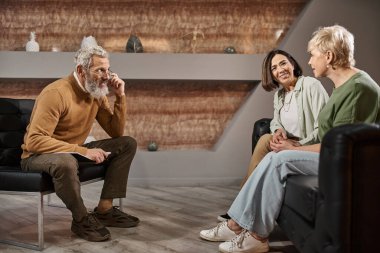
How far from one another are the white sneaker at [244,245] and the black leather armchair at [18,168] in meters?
0.91

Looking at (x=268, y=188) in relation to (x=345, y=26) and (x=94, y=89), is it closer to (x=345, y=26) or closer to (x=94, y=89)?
Answer: (x=94, y=89)

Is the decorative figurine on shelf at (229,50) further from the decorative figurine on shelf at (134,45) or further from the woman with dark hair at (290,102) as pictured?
the woman with dark hair at (290,102)

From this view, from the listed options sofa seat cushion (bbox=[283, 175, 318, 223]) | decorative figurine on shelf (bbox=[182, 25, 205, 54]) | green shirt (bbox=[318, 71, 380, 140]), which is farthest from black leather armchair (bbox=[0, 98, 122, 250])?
decorative figurine on shelf (bbox=[182, 25, 205, 54])

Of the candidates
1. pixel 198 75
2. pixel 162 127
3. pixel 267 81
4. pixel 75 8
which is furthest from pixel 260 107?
pixel 75 8

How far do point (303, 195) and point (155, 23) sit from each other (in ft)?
10.9

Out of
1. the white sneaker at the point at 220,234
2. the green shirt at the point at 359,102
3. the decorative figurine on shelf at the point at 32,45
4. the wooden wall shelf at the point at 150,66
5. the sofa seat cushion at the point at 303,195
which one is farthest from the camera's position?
the decorative figurine on shelf at the point at 32,45

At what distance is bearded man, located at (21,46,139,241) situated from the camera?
2.47m

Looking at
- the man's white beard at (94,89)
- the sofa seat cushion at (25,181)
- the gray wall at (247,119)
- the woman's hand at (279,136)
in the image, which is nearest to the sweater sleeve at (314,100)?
the woman's hand at (279,136)

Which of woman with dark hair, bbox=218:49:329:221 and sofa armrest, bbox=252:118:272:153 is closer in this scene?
woman with dark hair, bbox=218:49:329:221

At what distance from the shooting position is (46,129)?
254 centimetres

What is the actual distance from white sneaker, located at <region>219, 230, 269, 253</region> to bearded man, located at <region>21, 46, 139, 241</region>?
696 millimetres

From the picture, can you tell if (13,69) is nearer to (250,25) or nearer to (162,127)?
(162,127)

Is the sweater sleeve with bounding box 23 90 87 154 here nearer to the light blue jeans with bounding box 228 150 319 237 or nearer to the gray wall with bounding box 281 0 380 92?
the light blue jeans with bounding box 228 150 319 237

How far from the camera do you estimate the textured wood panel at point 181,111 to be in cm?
479
